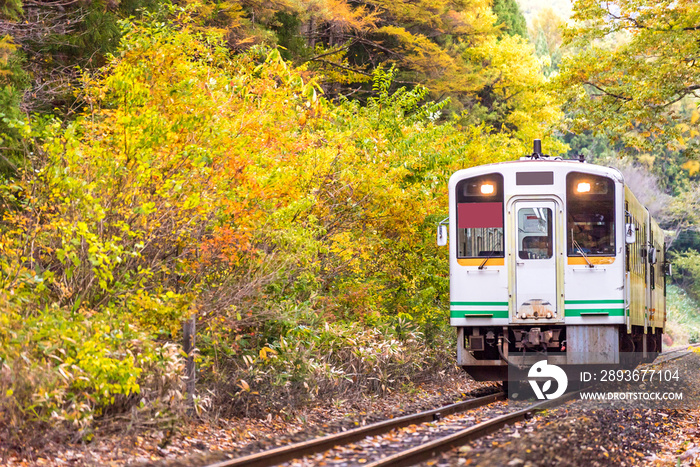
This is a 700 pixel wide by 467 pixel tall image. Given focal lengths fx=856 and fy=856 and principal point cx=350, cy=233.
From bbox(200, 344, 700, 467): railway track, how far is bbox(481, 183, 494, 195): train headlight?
282cm

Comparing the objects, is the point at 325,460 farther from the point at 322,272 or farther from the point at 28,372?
the point at 322,272

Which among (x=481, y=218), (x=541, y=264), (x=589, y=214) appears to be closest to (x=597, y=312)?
(x=541, y=264)

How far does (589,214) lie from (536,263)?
97cm

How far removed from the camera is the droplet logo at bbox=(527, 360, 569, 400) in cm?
1167

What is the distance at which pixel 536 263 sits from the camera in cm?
1134

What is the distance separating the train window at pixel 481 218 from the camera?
1156 centimetres

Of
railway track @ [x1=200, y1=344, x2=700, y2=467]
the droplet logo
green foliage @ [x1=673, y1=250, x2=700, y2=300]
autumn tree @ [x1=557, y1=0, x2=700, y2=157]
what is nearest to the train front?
the droplet logo

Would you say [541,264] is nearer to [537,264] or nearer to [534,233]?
[537,264]

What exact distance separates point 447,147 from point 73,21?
7.23m

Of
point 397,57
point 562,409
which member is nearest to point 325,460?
point 562,409

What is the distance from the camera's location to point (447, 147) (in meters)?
16.6

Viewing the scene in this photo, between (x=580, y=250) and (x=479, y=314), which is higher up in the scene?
(x=580, y=250)

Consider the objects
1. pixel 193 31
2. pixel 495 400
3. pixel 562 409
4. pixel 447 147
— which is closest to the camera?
pixel 562 409

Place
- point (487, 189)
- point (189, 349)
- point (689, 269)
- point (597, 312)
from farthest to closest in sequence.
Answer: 1. point (689, 269)
2. point (487, 189)
3. point (597, 312)
4. point (189, 349)
